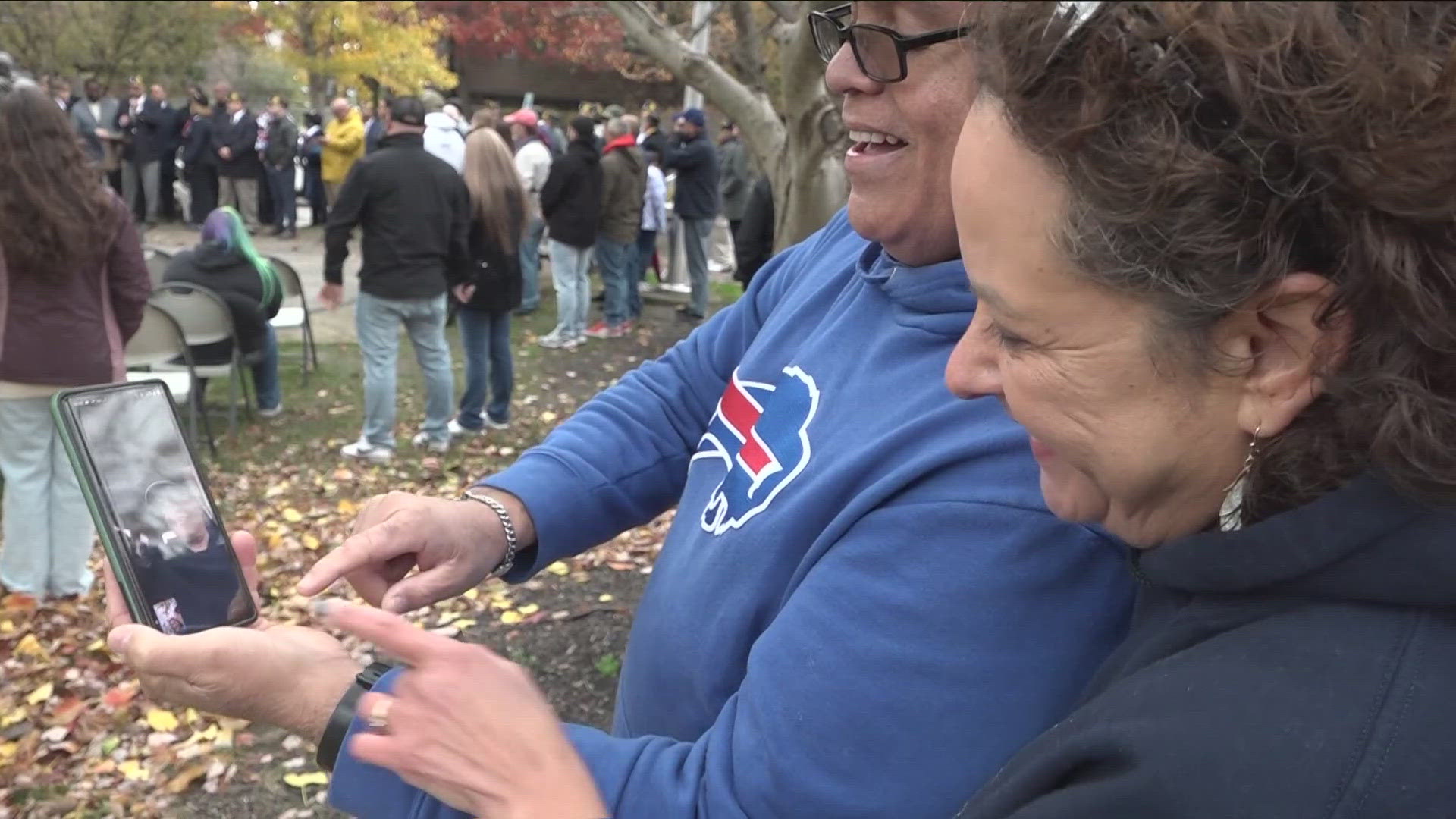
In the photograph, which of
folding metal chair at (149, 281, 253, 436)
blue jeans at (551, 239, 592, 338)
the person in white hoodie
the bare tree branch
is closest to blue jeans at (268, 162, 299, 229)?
the person in white hoodie

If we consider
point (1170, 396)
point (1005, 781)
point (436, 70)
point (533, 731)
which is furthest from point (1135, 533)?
point (436, 70)

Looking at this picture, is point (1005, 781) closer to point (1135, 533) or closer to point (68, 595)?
point (1135, 533)

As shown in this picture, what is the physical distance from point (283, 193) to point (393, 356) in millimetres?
10879

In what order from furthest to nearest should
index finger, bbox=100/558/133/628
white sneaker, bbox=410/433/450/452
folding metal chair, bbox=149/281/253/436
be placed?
white sneaker, bbox=410/433/450/452, folding metal chair, bbox=149/281/253/436, index finger, bbox=100/558/133/628

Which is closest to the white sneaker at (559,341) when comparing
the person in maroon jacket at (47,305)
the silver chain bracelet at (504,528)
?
the person in maroon jacket at (47,305)

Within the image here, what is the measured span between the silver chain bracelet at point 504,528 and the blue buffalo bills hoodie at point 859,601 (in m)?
0.31

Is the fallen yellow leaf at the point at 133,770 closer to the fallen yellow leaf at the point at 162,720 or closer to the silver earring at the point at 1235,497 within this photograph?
the fallen yellow leaf at the point at 162,720

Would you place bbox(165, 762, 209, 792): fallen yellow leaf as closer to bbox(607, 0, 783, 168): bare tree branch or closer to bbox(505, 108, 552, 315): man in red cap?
bbox(607, 0, 783, 168): bare tree branch

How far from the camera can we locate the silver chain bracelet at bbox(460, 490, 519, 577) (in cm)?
193

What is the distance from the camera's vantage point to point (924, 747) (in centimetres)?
118

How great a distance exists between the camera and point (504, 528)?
193cm

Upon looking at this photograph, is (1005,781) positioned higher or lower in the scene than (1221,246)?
lower

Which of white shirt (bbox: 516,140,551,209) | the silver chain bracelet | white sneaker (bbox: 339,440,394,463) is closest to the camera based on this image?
the silver chain bracelet

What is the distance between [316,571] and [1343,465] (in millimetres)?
1374
